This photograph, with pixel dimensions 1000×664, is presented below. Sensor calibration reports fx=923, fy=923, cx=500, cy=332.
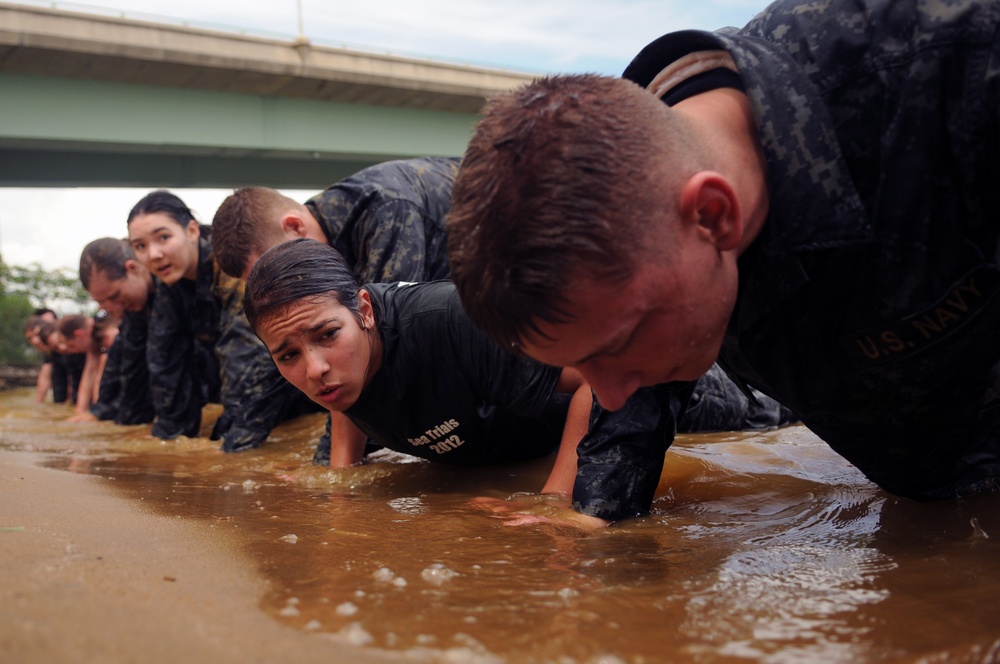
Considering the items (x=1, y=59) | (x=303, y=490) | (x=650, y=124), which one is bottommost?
(x=303, y=490)

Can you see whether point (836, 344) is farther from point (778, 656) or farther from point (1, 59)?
point (1, 59)

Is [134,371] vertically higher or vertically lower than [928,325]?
lower

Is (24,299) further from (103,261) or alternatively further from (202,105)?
(103,261)

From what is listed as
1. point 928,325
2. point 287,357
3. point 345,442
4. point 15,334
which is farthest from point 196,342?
point 15,334

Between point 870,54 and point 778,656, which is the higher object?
point 870,54

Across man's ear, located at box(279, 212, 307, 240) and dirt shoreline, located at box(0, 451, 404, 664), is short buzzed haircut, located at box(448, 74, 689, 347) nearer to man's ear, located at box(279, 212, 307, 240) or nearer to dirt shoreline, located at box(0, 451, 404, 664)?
dirt shoreline, located at box(0, 451, 404, 664)

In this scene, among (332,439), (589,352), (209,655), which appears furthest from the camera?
(332,439)

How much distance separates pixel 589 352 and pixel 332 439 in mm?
2268

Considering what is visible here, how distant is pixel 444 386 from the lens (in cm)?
304

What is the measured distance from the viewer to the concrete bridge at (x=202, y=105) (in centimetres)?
1080

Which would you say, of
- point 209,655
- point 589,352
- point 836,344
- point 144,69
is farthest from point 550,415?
point 144,69

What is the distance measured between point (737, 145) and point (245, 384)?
3.83 m

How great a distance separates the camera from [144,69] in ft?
36.7

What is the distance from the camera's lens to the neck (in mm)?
1550
